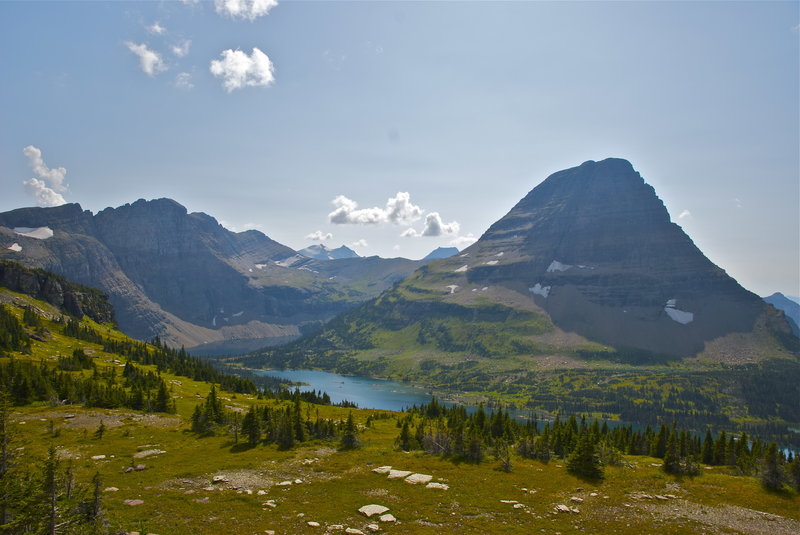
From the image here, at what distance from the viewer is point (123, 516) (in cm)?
3297

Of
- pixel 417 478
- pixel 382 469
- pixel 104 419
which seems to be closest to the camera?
pixel 417 478

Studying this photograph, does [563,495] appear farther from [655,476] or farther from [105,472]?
[105,472]

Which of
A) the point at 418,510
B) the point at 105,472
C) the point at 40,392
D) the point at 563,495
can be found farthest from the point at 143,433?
the point at 563,495

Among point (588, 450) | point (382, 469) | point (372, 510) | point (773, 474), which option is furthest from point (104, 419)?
point (773, 474)

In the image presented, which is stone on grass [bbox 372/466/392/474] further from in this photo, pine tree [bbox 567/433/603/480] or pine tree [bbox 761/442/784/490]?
pine tree [bbox 761/442/784/490]

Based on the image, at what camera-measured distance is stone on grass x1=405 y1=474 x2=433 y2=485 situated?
145 ft

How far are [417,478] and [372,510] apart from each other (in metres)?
10.0

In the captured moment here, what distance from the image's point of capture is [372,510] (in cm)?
3591

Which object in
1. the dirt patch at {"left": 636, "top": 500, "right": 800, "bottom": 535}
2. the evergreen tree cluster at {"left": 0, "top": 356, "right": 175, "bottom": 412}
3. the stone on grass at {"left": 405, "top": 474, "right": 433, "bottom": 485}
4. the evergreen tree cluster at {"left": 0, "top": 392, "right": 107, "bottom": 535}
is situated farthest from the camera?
the evergreen tree cluster at {"left": 0, "top": 356, "right": 175, "bottom": 412}

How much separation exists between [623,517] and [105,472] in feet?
160

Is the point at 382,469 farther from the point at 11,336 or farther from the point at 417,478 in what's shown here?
the point at 11,336

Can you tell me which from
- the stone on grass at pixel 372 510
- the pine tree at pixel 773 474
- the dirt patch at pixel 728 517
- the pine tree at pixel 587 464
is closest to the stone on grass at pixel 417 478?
the stone on grass at pixel 372 510

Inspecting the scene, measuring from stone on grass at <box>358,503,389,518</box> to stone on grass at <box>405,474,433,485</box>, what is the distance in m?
7.61

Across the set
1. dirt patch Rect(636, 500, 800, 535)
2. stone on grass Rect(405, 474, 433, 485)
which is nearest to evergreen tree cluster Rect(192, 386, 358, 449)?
stone on grass Rect(405, 474, 433, 485)
